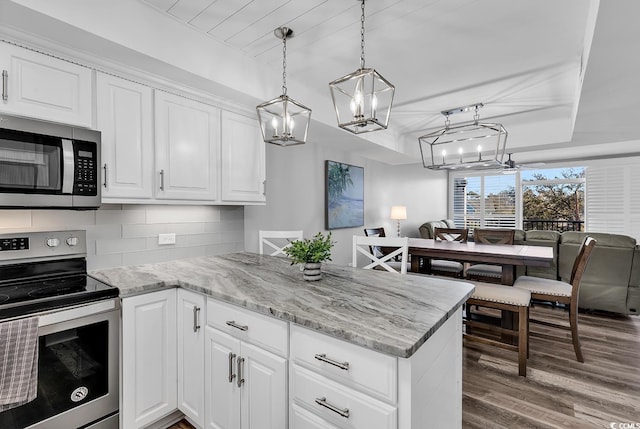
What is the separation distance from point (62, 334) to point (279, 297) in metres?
1.05

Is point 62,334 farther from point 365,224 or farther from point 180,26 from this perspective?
point 365,224

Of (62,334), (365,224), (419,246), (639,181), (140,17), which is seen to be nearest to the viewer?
(62,334)

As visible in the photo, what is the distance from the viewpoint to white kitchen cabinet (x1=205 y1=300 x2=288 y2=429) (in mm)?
1336

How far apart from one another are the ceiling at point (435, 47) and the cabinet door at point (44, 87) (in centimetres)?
15

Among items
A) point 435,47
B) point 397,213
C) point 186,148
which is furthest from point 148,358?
point 397,213

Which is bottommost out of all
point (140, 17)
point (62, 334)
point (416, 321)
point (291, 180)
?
point (62, 334)

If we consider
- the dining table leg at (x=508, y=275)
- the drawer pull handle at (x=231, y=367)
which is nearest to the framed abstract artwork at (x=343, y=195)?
the dining table leg at (x=508, y=275)

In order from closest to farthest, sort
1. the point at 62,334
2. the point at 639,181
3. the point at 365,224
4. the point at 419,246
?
1. the point at 62,334
2. the point at 419,246
3. the point at 365,224
4. the point at 639,181

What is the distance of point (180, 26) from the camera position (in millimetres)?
2082

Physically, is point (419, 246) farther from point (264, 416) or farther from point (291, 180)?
point (264, 416)

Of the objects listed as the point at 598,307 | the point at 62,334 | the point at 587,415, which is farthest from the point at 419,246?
the point at 62,334

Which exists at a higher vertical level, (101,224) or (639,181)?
(639,181)

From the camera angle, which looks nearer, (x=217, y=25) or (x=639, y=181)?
(x=217, y=25)

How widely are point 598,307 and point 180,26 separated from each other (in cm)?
526
